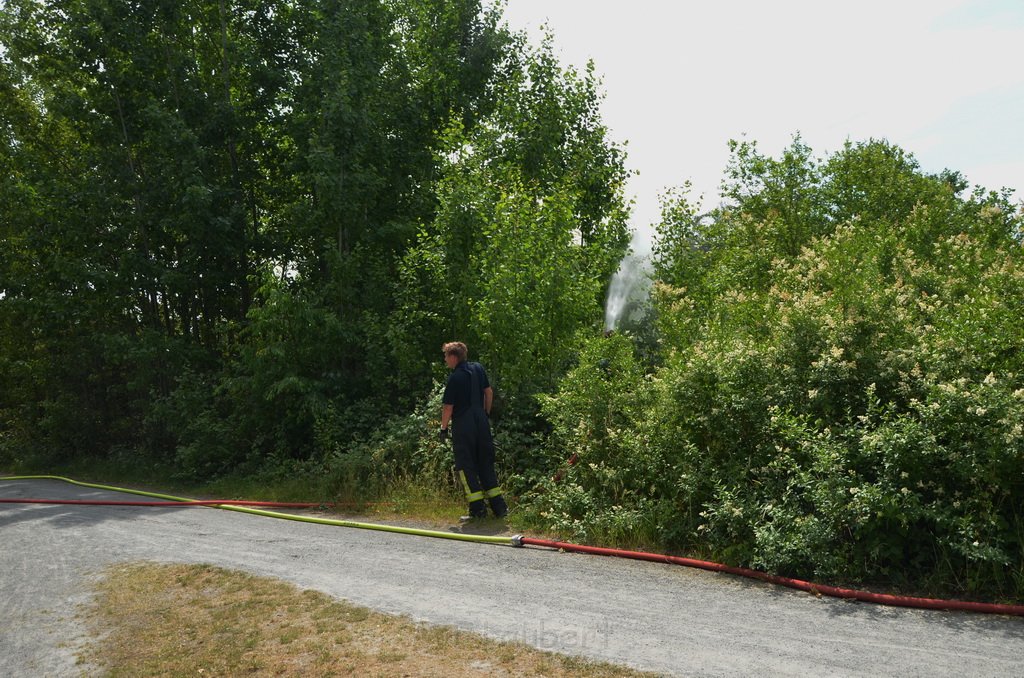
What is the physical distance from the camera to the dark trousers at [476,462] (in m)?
8.83

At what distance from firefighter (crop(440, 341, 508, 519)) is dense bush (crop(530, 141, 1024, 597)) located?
0.71 meters

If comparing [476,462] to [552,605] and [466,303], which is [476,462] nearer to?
[552,605]

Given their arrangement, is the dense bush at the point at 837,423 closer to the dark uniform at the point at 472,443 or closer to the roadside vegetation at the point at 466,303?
the roadside vegetation at the point at 466,303

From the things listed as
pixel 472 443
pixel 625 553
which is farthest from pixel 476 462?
pixel 625 553

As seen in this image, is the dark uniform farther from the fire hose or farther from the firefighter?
the fire hose

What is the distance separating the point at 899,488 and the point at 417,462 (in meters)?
6.83

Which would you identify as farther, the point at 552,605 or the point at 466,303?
the point at 466,303

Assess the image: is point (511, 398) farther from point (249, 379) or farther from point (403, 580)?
point (249, 379)

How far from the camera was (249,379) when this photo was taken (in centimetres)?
1422

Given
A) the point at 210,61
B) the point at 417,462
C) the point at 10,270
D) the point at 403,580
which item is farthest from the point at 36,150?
the point at 403,580

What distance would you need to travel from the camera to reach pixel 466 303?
481 inches

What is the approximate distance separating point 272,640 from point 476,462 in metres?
4.05

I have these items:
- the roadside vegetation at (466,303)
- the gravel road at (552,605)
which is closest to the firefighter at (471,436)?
the roadside vegetation at (466,303)

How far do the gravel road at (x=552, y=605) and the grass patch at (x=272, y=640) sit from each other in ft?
0.65
